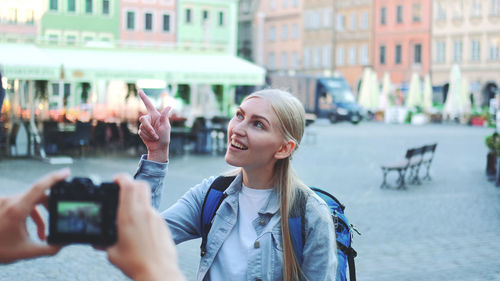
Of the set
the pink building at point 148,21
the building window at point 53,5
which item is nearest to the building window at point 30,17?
the building window at point 53,5

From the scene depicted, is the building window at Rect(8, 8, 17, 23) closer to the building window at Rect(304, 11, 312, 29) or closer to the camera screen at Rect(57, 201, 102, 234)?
the building window at Rect(304, 11, 312, 29)

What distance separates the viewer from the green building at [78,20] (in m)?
49.2

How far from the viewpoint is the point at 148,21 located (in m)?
56.0

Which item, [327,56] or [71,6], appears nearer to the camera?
[71,6]

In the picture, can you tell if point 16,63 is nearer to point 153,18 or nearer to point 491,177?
point 491,177

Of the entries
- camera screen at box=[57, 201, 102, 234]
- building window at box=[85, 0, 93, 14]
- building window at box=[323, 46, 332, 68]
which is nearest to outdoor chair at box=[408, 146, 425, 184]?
camera screen at box=[57, 201, 102, 234]

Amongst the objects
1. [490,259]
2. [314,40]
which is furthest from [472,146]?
[314,40]

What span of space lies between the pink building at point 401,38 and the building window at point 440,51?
33.0 inches

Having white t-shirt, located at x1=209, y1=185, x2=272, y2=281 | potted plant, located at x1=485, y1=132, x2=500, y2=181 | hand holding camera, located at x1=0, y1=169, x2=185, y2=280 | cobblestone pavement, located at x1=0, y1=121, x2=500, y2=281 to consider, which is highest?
hand holding camera, located at x1=0, y1=169, x2=185, y2=280

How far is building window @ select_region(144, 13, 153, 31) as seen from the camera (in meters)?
55.6

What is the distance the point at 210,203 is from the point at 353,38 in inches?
2589

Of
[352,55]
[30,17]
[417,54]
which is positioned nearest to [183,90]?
[30,17]

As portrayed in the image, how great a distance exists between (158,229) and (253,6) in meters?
78.6

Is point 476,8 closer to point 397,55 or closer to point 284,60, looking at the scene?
point 397,55
